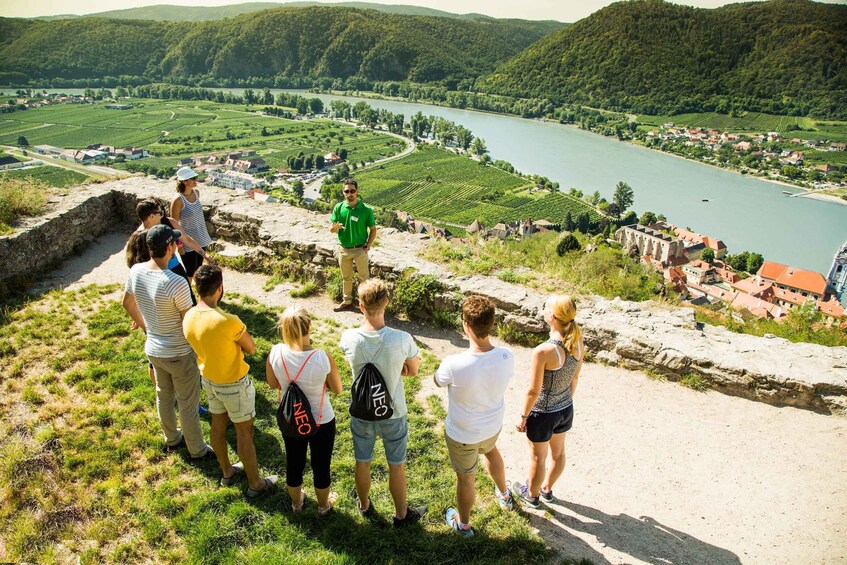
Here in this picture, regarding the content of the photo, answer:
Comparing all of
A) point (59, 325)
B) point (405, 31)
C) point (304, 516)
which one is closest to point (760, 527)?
point (304, 516)

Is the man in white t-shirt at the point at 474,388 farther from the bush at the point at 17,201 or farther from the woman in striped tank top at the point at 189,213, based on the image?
the bush at the point at 17,201

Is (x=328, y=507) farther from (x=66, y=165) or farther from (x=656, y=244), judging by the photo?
(x=66, y=165)

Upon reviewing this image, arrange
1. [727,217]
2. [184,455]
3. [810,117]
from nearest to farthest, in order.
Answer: [184,455]
[727,217]
[810,117]

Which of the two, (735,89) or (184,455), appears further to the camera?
(735,89)

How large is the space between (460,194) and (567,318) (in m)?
53.0

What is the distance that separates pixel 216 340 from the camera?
3000 millimetres

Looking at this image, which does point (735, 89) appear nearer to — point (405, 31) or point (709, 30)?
point (709, 30)

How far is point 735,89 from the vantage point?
85750mm

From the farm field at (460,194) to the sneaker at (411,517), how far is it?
43.9m

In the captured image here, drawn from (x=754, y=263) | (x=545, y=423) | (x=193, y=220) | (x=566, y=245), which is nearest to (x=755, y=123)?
(x=754, y=263)

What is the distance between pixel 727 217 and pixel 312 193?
41096 mm

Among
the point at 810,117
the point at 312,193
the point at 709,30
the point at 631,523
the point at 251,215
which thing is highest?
the point at 709,30

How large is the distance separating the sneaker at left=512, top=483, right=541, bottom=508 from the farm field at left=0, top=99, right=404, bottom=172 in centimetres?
5906

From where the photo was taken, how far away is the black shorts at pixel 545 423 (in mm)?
3238
